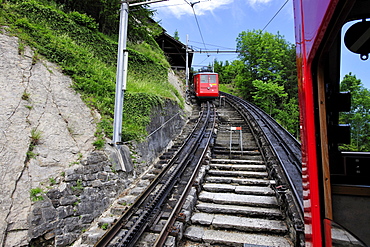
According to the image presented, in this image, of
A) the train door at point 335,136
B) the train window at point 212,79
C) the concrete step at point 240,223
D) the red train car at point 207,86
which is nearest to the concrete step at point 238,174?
the concrete step at point 240,223

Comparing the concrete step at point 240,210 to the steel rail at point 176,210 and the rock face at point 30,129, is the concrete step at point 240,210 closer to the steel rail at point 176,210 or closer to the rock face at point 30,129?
the steel rail at point 176,210

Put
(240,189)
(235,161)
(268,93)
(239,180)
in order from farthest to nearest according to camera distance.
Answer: (268,93) → (235,161) → (239,180) → (240,189)

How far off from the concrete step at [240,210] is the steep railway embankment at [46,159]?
214cm

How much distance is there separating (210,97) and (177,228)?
47.0ft

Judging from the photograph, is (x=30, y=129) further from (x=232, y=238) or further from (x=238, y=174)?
(x=238, y=174)

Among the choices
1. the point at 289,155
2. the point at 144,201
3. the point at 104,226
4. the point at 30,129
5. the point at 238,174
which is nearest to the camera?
the point at 104,226

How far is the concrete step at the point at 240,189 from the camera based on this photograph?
528 centimetres

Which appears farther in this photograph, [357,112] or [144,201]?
[144,201]

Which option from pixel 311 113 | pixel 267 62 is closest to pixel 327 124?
pixel 311 113

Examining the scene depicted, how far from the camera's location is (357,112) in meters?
1.55

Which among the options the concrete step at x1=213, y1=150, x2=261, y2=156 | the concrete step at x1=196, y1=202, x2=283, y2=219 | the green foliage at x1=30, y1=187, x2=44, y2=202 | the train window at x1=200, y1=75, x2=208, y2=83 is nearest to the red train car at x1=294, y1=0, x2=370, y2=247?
the concrete step at x1=196, y1=202, x2=283, y2=219

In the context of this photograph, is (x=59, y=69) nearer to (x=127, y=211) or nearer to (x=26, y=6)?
(x=26, y=6)

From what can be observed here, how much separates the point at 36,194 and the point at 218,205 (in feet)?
11.8

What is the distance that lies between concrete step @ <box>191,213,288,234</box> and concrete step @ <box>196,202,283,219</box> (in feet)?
0.34
